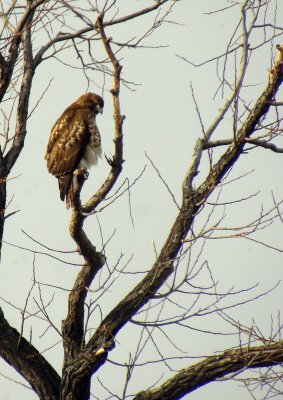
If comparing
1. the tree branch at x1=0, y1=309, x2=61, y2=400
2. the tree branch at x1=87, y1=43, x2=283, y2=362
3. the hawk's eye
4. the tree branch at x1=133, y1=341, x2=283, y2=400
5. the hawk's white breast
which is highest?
the hawk's eye

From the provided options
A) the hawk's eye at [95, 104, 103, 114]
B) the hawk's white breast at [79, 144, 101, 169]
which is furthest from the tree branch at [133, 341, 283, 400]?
the hawk's eye at [95, 104, 103, 114]

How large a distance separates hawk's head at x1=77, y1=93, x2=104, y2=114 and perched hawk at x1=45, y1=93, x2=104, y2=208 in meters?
0.07

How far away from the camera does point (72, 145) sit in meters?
7.11

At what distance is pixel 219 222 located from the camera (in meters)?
5.64

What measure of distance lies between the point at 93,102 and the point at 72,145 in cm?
70

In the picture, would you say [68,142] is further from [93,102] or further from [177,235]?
[177,235]

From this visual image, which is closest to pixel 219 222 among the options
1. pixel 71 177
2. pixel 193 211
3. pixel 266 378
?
pixel 193 211

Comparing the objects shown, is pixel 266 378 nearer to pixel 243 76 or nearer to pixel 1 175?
pixel 243 76

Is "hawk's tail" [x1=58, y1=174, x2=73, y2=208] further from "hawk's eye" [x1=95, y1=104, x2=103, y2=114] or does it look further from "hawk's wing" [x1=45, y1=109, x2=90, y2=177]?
"hawk's eye" [x1=95, y1=104, x2=103, y2=114]

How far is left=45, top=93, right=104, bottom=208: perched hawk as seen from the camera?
7059 mm

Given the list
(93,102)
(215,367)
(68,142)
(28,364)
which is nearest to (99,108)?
(93,102)

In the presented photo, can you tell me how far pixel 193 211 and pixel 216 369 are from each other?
1.21 meters

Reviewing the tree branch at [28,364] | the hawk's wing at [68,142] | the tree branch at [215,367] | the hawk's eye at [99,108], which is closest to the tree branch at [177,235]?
the tree branch at [28,364]

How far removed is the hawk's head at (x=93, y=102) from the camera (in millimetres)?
7570
